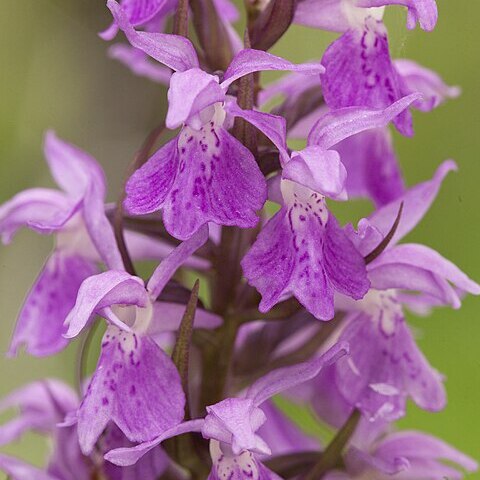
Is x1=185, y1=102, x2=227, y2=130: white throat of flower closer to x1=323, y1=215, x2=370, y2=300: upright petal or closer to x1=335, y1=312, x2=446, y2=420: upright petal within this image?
x1=323, y1=215, x2=370, y2=300: upright petal

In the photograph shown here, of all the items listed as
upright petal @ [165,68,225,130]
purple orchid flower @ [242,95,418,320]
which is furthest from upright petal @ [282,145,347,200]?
upright petal @ [165,68,225,130]

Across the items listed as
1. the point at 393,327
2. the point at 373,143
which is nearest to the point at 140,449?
the point at 393,327

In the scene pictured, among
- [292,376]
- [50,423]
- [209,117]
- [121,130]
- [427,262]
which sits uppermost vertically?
[209,117]

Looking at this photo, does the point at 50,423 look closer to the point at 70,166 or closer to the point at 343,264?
the point at 70,166

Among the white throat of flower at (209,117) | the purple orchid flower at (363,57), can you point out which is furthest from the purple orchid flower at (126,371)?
the purple orchid flower at (363,57)

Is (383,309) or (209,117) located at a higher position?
(209,117)

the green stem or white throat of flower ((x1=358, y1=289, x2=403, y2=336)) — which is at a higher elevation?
white throat of flower ((x1=358, y1=289, x2=403, y2=336))
